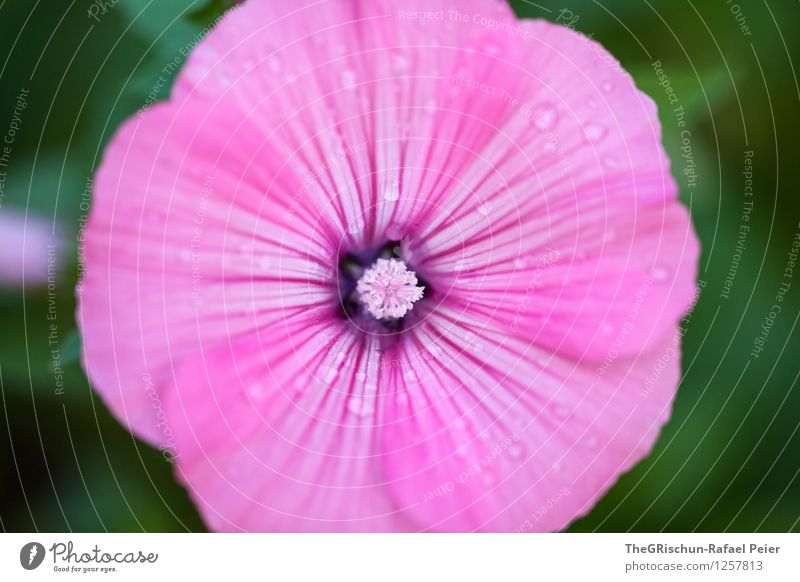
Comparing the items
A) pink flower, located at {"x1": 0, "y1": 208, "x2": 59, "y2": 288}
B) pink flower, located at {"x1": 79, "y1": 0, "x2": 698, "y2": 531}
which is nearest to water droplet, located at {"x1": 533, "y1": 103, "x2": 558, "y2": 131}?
pink flower, located at {"x1": 79, "y1": 0, "x2": 698, "y2": 531}

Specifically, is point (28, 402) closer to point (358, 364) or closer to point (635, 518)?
point (358, 364)

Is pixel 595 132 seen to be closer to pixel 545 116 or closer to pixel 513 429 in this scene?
pixel 545 116

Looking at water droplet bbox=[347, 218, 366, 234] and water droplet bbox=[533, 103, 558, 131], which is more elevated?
water droplet bbox=[533, 103, 558, 131]

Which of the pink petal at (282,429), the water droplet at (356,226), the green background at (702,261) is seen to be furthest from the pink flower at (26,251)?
the water droplet at (356,226)

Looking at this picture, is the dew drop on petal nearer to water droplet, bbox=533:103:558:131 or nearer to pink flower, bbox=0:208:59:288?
water droplet, bbox=533:103:558:131

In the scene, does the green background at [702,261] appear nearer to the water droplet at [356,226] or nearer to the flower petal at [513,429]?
the flower petal at [513,429]

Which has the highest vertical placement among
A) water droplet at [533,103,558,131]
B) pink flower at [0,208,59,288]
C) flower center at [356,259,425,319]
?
water droplet at [533,103,558,131]

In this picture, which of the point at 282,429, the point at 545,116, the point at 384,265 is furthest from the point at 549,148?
the point at 282,429

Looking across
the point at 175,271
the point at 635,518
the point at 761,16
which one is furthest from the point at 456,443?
the point at 761,16
